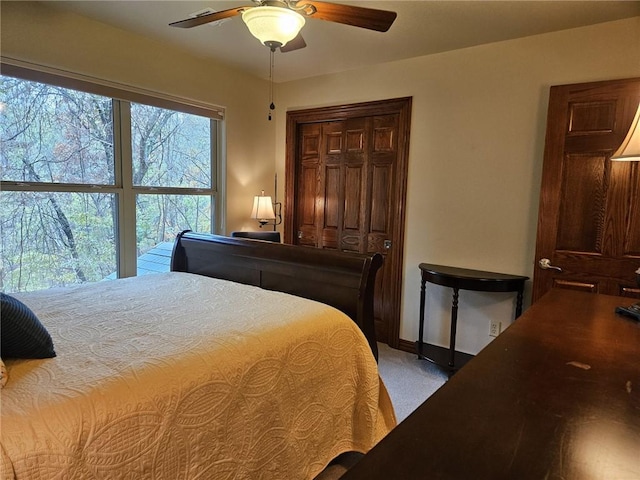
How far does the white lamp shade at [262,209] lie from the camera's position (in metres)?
3.78

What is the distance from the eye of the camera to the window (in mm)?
2504

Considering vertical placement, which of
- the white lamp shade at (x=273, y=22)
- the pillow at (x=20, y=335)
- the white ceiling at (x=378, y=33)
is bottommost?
the pillow at (x=20, y=335)

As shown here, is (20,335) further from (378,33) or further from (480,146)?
(480,146)

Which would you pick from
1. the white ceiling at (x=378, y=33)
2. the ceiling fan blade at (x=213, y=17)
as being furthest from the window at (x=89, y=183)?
the ceiling fan blade at (x=213, y=17)

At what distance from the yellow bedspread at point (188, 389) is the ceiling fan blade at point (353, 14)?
132cm

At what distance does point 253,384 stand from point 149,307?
2.45 ft

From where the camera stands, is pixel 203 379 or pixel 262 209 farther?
pixel 262 209

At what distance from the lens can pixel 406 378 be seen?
292cm

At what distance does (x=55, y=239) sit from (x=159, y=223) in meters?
0.77

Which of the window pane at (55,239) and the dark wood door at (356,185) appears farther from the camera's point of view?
the dark wood door at (356,185)

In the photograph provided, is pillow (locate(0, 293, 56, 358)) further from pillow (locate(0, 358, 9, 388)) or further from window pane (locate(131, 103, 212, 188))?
window pane (locate(131, 103, 212, 188))

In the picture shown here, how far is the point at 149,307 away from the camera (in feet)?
6.07

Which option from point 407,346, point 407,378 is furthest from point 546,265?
point 407,346

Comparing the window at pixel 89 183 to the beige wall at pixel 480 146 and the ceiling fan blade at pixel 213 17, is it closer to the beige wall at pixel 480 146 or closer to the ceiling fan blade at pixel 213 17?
the ceiling fan blade at pixel 213 17
